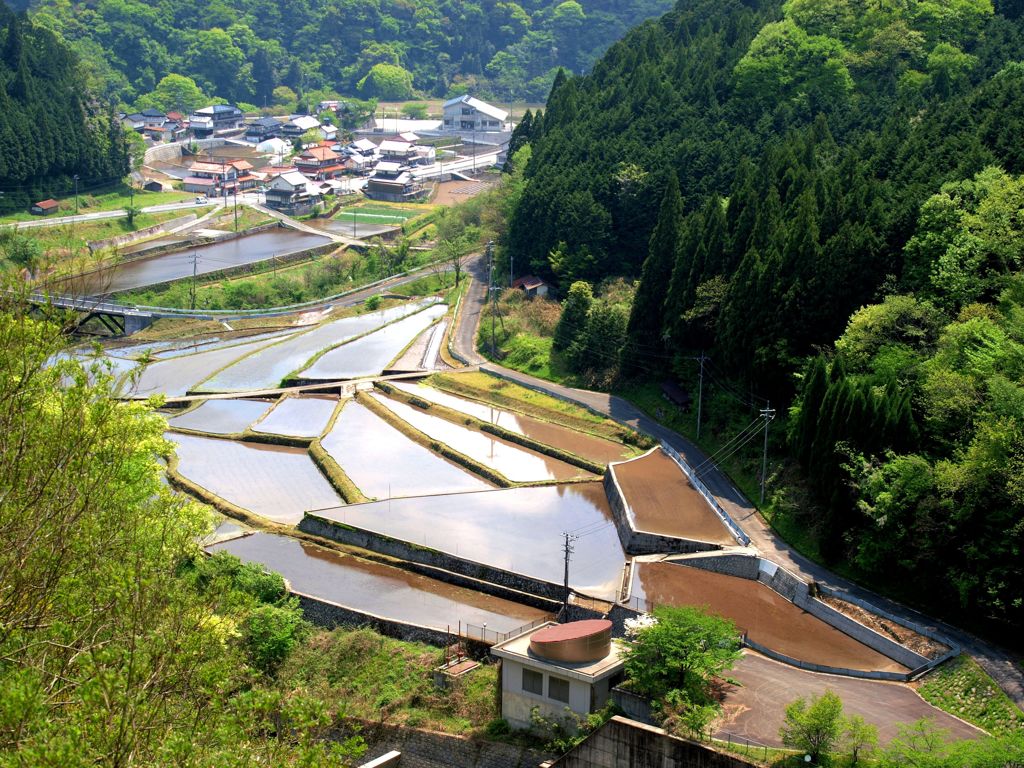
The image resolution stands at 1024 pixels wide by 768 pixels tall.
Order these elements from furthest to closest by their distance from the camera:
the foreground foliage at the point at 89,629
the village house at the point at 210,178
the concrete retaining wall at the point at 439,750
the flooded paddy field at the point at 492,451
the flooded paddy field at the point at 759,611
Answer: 1. the village house at the point at 210,178
2. the flooded paddy field at the point at 492,451
3. the flooded paddy field at the point at 759,611
4. the concrete retaining wall at the point at 439,750
5. the foreground foliage at the point at 89,629

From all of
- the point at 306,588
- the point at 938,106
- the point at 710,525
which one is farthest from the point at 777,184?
the point at 306,588

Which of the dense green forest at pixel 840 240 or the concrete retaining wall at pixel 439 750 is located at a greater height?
the dense green forest at pixel 840 240

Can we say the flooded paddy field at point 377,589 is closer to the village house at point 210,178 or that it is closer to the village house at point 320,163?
the village house at point 210,178

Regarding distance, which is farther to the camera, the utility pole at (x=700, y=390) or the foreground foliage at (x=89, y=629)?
the utility pole at (x=700, y=390)

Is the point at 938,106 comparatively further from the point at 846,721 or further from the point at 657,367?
the point at 846,721

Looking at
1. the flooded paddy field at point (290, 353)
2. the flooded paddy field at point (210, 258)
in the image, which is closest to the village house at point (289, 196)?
the flooded paddy field at point (210, 258)
